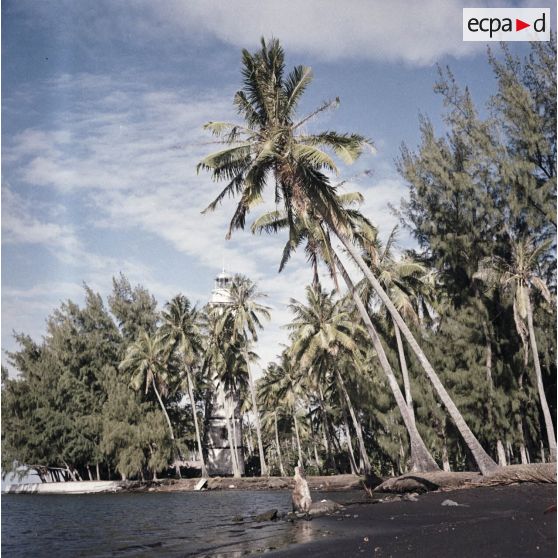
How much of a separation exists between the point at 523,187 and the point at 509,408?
1140 cm

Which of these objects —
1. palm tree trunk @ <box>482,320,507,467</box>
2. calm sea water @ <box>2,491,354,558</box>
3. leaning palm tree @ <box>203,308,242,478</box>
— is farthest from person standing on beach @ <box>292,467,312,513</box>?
leaning palm tree @ <box>203,308,242,478</box>

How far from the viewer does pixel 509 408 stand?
26.9 m

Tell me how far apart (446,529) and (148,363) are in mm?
42583

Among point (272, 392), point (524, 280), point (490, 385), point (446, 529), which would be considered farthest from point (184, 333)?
→ point (446, 529)

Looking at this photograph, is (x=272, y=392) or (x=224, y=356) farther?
(x=272, y=392)

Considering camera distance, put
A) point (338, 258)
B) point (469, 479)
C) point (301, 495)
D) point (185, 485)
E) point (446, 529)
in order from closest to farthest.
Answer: point (446, 529)
point (301, 495)
point (469, 479)
point (338, 258)
point (185, 485)

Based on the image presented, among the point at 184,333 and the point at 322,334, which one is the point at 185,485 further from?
the point at 322,334

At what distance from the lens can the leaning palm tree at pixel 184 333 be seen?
46.7 metres

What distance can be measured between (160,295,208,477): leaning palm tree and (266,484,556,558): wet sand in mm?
33048

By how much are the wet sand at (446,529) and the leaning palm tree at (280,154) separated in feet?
17.0

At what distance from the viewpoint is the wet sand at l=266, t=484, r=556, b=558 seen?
732 centimetres

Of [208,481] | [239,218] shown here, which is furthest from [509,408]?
[208,481]

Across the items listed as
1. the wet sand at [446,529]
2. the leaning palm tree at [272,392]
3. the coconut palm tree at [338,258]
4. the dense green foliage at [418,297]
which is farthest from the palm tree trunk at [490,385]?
the leaning palm tree at [272,392]

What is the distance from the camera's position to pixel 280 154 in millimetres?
19375
